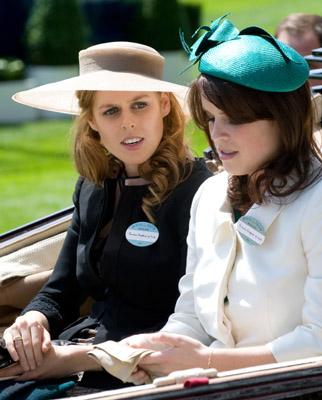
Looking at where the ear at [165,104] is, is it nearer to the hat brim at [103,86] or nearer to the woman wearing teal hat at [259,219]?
the hat brim at [103,86]

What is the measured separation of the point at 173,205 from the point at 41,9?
15.1 metres

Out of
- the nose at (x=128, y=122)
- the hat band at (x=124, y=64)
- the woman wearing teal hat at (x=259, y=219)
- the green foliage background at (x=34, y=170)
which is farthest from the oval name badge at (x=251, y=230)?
the green foliage background at (x=34, y=170)

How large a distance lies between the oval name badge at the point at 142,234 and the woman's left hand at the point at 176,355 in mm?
619

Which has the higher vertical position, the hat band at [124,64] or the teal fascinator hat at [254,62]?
the teal fascinator hat at [254,62]

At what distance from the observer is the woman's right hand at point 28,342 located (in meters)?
3.21

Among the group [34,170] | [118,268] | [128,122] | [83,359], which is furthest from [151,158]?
[34,170]

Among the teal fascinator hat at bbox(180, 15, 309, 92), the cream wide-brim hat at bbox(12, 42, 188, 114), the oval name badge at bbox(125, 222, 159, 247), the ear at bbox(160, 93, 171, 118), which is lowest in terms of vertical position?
the oval name badge at bbox(125, 222, 159, 247)

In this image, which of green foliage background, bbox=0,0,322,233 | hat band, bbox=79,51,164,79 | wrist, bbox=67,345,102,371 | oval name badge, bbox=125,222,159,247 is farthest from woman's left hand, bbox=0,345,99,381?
green foliage background, bbox=0,0,322,233

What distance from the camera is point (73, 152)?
374 cm

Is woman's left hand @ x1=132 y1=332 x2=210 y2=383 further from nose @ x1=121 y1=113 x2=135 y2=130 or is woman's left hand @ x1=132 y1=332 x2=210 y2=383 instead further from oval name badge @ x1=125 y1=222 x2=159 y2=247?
nose @ x1=121 y1=113 x2=135 y2=130

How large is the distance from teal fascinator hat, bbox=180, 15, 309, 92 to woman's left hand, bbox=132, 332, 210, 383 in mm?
676

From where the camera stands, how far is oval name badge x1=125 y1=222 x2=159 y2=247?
3.36m

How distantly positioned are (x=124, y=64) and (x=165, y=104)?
7.5 inches

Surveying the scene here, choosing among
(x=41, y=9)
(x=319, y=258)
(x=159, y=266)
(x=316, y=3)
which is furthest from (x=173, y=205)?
(x=316, y=3)
